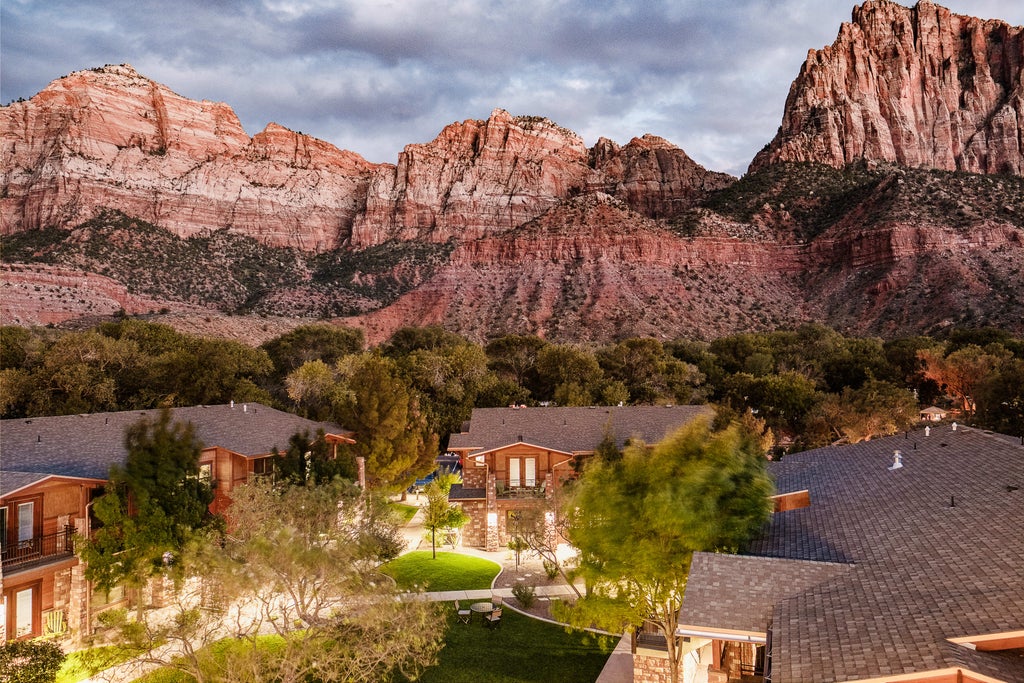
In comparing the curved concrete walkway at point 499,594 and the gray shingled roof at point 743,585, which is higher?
the gray shingled roof at point 743,585

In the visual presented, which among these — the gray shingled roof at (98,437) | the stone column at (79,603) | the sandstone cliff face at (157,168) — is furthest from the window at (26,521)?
the sandstone cliff face at (157,168)

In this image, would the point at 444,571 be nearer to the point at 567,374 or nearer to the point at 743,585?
the point at 743,585

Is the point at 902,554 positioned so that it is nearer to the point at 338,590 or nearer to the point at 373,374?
the point at 338,590

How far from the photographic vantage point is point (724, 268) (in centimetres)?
9150

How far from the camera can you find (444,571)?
24.2 m

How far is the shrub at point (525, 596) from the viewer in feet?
66.3

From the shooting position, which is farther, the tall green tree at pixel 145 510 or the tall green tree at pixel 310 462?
the tall green tree at pixel 310 462

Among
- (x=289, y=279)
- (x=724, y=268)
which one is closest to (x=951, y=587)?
(x=724, y=268)

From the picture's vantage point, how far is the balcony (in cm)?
2752

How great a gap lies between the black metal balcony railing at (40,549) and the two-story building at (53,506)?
0.9 inches

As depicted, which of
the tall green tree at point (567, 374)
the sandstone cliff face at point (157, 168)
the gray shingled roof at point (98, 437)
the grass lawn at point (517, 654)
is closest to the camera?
the grass lawn at point (517, 654)

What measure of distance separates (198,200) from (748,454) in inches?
4602

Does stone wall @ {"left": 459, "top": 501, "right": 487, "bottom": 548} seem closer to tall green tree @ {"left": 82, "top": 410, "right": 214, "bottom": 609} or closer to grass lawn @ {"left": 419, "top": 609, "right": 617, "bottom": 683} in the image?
grass lawn @ {"left": 419, "top": 609, "right": 617, "bottom": 683}

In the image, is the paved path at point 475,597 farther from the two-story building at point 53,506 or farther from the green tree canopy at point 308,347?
the green tree canopy at point 308,347
